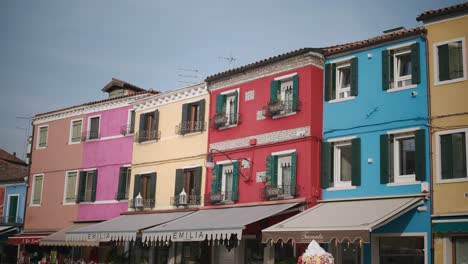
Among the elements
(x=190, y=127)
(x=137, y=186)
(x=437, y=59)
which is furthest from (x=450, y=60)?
(x=137, y=186)

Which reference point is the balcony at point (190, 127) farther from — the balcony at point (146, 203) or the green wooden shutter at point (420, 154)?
the green wooden shutter at point (420, 154)

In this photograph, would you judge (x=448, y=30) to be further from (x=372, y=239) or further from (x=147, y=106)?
(x=147, y=106)

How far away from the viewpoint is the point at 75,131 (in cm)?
3288

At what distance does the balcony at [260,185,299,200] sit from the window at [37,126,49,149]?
659 inches

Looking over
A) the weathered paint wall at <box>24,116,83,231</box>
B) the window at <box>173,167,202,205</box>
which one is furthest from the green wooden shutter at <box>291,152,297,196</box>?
the weathered paint wall at <box>24,116,83,231</box>

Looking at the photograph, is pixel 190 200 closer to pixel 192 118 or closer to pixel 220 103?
pixel 192 118

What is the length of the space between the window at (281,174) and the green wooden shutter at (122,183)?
9.41 metres

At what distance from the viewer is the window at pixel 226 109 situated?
958 inches

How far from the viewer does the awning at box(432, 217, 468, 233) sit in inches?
655

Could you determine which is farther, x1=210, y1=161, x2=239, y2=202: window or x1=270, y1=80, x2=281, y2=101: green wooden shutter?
x1=210, y1=161, x2=239, y2=202: window

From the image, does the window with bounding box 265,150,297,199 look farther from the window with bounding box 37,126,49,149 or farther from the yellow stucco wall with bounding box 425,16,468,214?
the window with bounding box 37,126,49,149

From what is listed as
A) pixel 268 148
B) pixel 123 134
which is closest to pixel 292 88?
pixel 268 148

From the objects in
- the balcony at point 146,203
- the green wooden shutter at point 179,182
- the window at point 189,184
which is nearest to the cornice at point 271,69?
the window at point 189,184

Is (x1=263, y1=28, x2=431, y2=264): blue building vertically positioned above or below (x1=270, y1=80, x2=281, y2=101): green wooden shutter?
below
